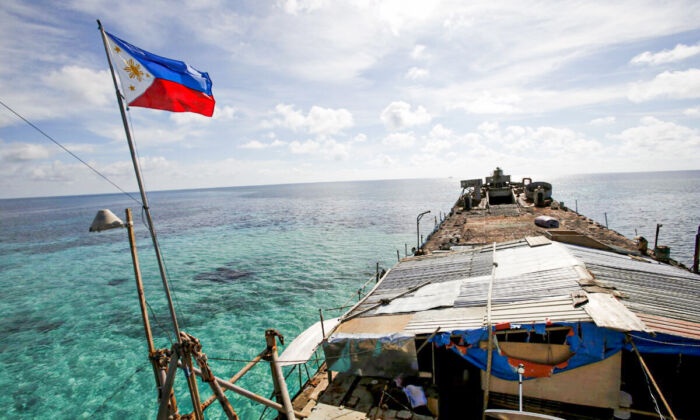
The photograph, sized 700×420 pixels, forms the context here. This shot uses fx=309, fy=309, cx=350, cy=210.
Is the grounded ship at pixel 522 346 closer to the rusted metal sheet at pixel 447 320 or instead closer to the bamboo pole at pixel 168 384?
the rusted metal sheet at pixel 447 320

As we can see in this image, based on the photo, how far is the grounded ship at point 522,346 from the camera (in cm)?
898

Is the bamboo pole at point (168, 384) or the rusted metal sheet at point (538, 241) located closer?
the bamboo pole at point (168, 384)

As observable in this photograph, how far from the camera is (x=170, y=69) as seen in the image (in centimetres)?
794

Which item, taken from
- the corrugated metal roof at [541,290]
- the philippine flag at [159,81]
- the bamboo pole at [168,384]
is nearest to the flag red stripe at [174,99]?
the philippine flag at [159,81]

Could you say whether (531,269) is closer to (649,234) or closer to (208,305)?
(208,305)

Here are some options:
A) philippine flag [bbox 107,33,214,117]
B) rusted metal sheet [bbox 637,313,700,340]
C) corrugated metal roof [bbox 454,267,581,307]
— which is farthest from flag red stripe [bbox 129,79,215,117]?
rusted metal sheet [bbox 637,313,700,340]

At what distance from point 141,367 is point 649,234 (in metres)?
73.0

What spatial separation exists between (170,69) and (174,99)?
772 mm

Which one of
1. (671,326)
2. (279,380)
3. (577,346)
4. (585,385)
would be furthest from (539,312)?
(279,380)

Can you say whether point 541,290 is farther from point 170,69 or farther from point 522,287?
point 170,69

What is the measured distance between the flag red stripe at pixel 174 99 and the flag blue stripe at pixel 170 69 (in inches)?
5.3

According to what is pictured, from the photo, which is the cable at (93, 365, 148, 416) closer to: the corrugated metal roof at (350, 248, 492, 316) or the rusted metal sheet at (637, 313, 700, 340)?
the corrugated metal roof at (350, 248, 492, 316)

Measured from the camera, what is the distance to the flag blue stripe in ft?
24.0

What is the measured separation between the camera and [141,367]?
20.4 metres
